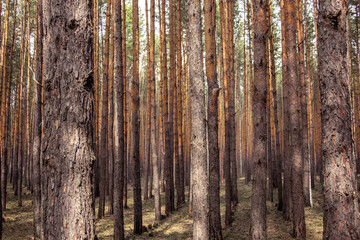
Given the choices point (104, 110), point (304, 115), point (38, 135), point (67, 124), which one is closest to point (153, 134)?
point (104, 110)

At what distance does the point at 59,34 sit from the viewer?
2.25 metres

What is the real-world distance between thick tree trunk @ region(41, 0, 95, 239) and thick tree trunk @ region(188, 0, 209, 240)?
2.62 meters

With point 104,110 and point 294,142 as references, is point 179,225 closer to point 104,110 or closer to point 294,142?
point 294,142

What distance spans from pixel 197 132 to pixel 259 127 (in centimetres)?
117

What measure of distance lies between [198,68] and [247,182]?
16.1 meters

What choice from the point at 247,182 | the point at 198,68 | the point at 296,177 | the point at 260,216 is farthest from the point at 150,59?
the point at 247,182

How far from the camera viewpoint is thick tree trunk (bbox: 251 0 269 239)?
191 inches

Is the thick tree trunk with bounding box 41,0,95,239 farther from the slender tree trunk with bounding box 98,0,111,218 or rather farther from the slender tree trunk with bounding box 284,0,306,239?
the slender tree trunk with bounding box 98,0,111,218

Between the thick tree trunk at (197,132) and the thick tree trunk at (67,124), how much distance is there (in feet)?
8.58

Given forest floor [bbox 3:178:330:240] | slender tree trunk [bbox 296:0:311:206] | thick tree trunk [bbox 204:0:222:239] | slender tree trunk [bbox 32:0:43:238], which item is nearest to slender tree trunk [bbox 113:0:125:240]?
forest floor [bbox 3:178:330:240]

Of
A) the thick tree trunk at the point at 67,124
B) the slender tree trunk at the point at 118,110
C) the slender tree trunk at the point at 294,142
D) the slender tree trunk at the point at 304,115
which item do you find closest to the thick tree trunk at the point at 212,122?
the slender tree trunk at the point at 294,142

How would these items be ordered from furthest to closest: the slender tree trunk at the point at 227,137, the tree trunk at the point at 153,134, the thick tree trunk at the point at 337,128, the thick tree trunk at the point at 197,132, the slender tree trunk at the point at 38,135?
the tree trunk at the point at 153,134, the slender tree trunk at the point at 227,137, the slender tree trunk at the point at 38,135, the thick tree trunk at the point at 197,132, the thick tree trunk at the point at 337,128

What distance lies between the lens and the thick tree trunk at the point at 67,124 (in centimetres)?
215

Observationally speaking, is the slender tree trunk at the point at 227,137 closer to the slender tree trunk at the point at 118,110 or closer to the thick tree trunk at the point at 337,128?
the slender tree trunk at the point at 118,110
